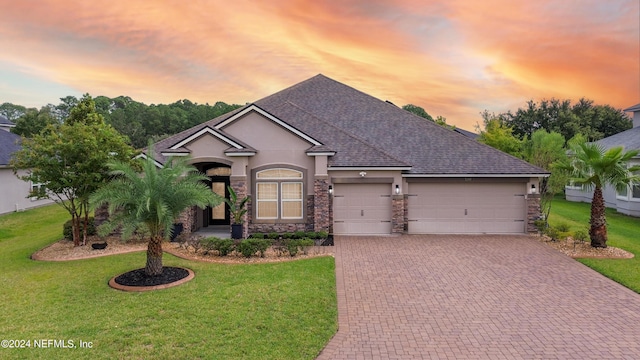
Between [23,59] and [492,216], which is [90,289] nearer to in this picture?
[492,216]

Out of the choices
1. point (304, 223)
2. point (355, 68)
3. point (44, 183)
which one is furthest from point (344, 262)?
point (355, 68)

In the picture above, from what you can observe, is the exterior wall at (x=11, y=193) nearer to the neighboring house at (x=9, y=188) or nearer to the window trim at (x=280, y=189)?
the neighboring house at (x=9, y=188)

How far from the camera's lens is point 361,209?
1686 cm

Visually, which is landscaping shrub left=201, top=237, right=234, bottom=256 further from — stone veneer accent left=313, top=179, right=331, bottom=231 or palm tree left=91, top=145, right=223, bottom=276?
stone veneer accent left=313, top=179, right=331, bottom=231

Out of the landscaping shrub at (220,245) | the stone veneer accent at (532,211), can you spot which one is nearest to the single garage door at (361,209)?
the landscaping shrub at (220,245)

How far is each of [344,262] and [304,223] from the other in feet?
14.9

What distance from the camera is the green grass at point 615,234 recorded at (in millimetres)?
10727

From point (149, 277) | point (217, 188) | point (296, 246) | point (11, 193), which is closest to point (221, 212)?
point (217, 188)

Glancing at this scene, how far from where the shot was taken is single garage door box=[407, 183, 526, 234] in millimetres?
16906

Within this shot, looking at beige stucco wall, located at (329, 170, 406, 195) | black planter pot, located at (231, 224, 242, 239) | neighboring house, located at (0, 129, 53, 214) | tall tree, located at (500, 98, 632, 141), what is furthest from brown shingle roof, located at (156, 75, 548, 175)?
tall tree, located at (500, 98, 632, 141)

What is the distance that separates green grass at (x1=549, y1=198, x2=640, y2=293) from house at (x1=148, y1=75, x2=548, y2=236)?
387 centimetres

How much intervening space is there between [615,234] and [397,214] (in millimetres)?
10727

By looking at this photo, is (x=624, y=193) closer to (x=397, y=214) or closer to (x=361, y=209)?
(x=397, y=214)

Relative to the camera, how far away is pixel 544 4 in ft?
54.7
